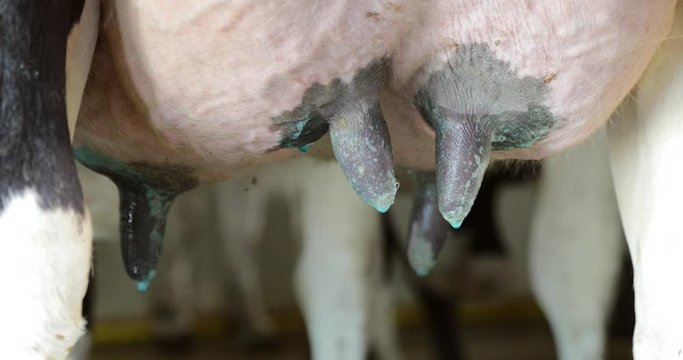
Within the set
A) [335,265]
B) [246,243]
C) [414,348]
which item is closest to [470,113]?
[335,265]

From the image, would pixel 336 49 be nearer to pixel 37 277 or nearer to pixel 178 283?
pixel 37 277

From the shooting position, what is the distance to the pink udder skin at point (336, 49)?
72 cm

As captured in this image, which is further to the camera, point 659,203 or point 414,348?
point 414,348

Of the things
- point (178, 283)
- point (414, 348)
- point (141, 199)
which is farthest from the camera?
point (178, 283)

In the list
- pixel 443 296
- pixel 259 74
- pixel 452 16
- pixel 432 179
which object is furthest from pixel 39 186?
pixel 443 296

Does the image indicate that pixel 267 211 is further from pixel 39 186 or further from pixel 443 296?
pixel 39 186

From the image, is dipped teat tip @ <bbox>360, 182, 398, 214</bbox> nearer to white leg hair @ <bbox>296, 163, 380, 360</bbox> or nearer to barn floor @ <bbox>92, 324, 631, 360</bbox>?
white leg hair @ <bbox>296, 163, 380, 360</bbox>

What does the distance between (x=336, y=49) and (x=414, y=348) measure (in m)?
2.12

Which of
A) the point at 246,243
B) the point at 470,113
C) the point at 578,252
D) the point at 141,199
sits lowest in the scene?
the point at 246,243

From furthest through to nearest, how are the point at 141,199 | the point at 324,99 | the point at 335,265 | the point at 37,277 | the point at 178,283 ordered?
the point at 178,283
the point at 335,265
the point at 141,199
the point at 324,99
the point at 37,277

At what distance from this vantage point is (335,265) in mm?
1635

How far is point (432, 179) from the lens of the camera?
1021 millimetres

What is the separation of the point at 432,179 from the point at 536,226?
76 cm

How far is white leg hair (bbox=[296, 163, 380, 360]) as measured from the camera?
5.20 feet
